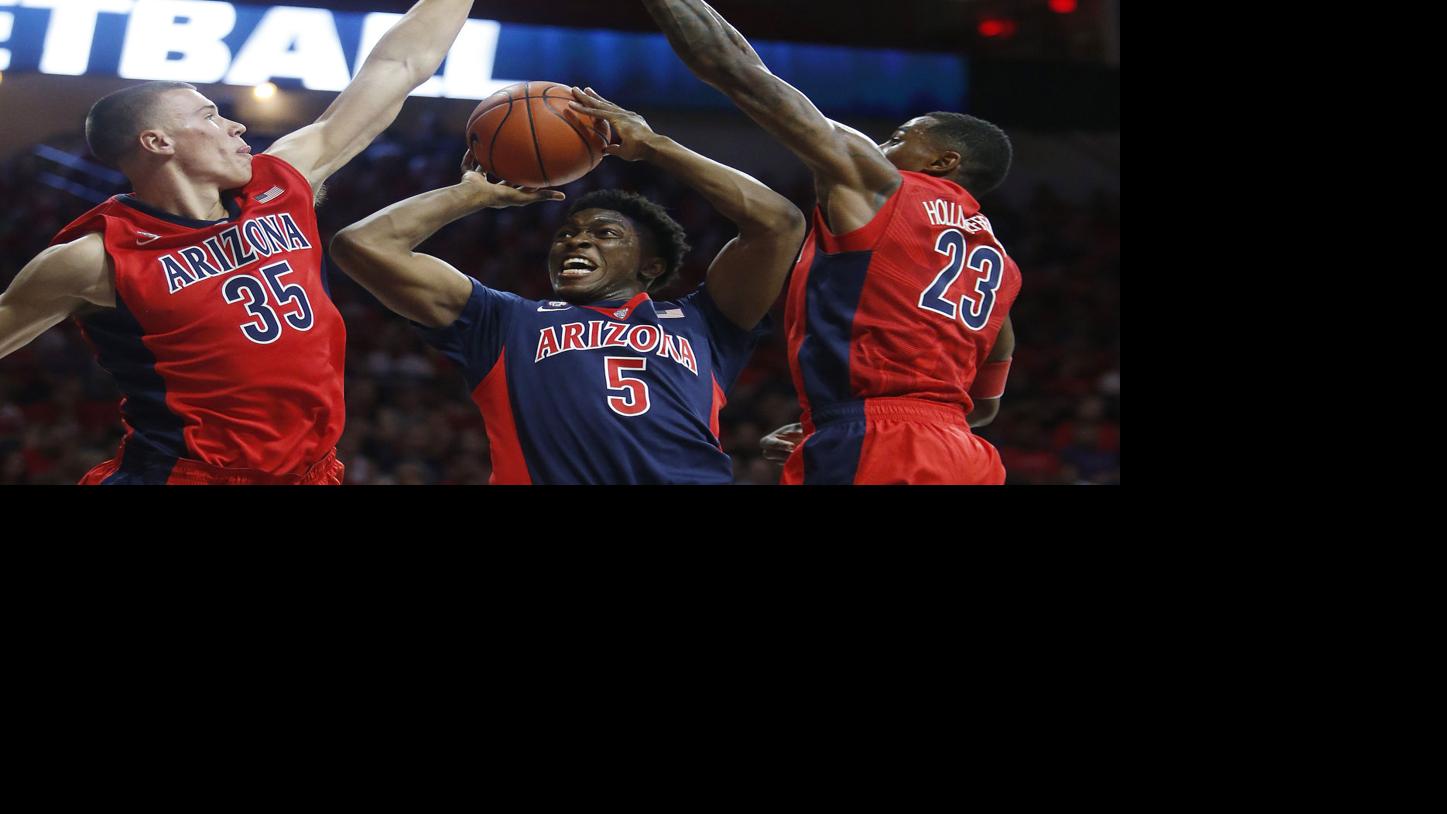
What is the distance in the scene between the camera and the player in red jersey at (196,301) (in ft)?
10.2

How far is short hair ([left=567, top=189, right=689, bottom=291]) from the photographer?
11.5 feet

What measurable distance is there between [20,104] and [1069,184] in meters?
5.38

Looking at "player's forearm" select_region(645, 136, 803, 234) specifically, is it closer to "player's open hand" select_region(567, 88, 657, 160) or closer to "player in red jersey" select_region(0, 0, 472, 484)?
"player's open hand" select_region(567, 88, 657, 160)

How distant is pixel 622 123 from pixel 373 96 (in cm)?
65

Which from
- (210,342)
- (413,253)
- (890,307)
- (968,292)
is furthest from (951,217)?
(210,342)

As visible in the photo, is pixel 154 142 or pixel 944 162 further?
pixel 944 162

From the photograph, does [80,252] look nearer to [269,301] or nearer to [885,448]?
[269,301]

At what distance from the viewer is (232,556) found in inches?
119

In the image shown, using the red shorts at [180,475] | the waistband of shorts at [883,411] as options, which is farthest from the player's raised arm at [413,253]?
the waistband of shorts at [883,411]

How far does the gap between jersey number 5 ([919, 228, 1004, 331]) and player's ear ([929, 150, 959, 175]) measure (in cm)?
25

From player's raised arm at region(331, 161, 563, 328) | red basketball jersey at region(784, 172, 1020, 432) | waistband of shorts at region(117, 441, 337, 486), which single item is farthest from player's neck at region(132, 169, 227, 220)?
red basketball jersey at region(784, 172, 1020, 432)

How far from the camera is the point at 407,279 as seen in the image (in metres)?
3.24

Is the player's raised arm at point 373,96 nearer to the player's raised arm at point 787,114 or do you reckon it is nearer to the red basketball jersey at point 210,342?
the red basketball jersey at point 210,342

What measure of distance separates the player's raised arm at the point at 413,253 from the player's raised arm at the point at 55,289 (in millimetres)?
497
